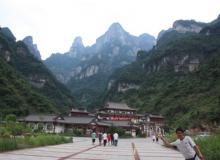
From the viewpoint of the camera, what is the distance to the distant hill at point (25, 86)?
77.6 m

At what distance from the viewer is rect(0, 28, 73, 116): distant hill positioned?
77.6 meters

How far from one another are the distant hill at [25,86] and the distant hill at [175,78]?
1116 inches

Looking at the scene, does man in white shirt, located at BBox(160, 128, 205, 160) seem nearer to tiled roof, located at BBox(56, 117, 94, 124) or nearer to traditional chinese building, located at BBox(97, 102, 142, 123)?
tiled roof, located at BBox(56, 117, 94, 124)

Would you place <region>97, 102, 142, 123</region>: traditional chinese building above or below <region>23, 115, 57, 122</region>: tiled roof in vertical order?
above

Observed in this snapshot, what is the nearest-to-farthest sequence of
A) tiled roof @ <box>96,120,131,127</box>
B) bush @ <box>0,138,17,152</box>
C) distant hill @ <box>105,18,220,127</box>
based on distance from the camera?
bush @ <box>0,138,17,152</box> → tiled roof @ <box>96,120,131,127</box> → distant hill @ <box>105,18,220,127</box>

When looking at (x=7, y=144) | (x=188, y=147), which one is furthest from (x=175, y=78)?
(x=188, y=147)

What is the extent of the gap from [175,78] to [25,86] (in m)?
65.9

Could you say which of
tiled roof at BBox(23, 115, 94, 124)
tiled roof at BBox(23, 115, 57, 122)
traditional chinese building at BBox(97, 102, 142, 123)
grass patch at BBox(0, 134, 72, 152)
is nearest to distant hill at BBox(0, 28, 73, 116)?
tiled roof at BBox(23, 115, 57, 122)

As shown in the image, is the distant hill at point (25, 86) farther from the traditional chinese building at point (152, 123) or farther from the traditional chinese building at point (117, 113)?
the traditional chinese building at point (152, 123)

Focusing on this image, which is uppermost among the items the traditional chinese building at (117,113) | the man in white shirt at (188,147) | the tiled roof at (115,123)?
the traditional chinese building at (117,113)

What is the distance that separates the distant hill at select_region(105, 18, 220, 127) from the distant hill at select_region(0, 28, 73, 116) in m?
28.4

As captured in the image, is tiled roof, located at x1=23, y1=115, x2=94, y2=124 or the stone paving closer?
the stone paving

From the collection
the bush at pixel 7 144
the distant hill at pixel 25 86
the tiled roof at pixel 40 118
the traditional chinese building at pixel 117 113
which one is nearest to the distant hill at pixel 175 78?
the traditional chinese building at pixel 117 113

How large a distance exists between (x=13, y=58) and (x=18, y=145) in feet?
415
